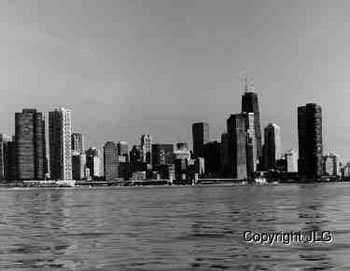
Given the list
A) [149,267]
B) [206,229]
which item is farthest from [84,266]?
[206,229]

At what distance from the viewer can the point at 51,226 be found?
67.8 metres

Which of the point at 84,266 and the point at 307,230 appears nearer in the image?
the point at 84,266

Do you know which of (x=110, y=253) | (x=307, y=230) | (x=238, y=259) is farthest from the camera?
(x=307, y=230)

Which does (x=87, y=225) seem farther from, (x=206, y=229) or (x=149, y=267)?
(x=149, y=267)

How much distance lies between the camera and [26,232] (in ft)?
195

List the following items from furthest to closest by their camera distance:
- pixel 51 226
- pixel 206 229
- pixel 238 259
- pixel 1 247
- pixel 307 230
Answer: pixel 51 226, pixel 206 229, pixel 307 230, pixel 1 247, pixel 238 259

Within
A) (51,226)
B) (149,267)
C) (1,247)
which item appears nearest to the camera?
(149,267)

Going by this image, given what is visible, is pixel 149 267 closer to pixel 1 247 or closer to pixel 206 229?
pixel 1 247

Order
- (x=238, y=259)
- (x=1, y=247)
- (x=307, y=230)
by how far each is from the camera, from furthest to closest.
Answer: (x=307, y=230), (x=1, y=247), (x=238, y=259)

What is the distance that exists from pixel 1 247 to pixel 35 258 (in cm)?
722

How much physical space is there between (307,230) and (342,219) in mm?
14789

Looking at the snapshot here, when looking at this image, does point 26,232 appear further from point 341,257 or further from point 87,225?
point 341,257

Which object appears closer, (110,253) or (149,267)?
(149,267)

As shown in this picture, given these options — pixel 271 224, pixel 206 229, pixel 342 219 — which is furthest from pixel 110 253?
pixel 342 219
